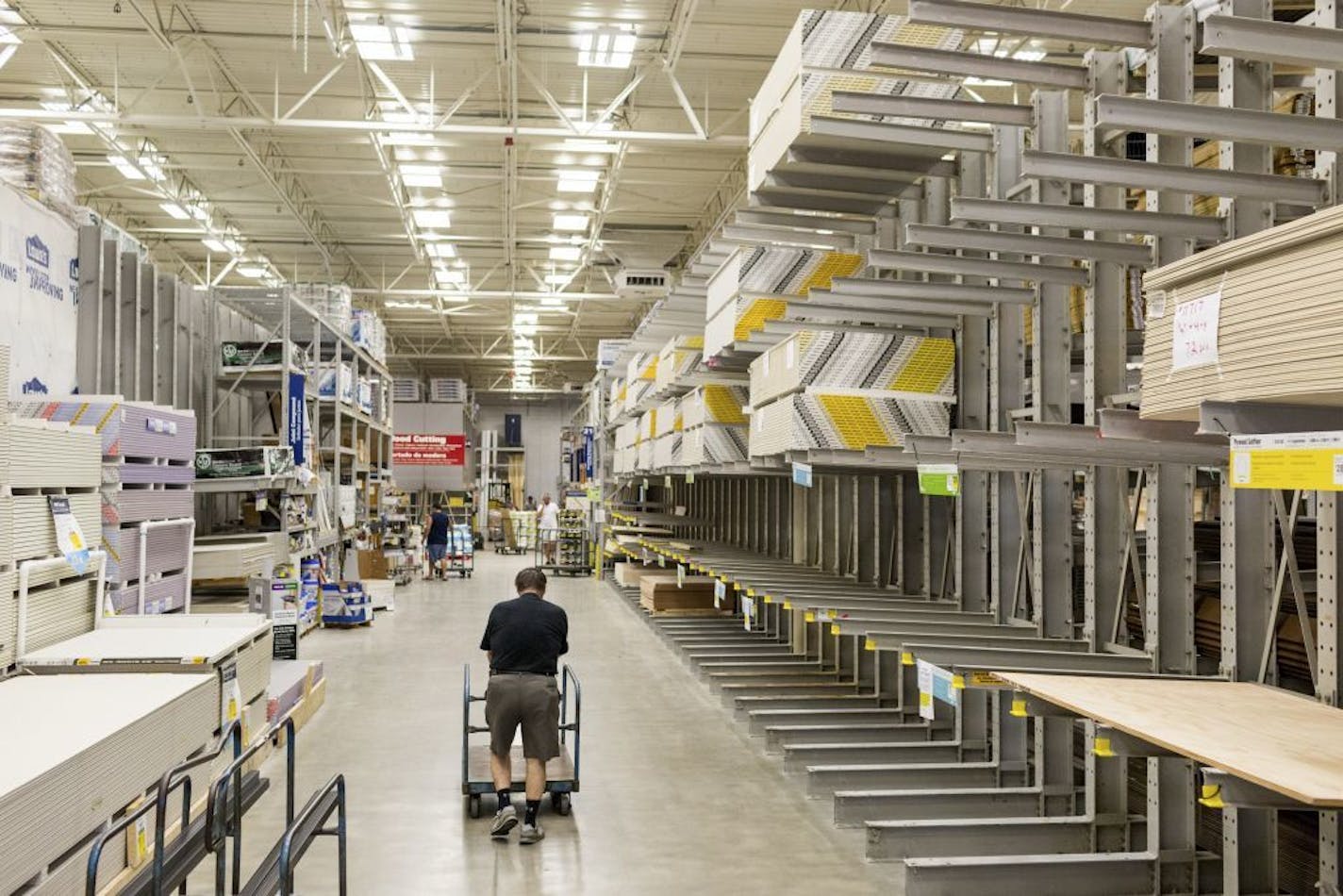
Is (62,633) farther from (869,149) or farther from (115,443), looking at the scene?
(869,149)

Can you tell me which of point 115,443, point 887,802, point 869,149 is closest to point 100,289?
point 115,443

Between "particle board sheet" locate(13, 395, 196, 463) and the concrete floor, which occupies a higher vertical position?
"particle board sheet" locate(13, 395, 196, 463)

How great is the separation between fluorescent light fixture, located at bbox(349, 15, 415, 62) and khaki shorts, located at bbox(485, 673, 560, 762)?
8.71 meters

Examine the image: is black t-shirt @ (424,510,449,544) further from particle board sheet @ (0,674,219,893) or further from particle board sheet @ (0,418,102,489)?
particle board sheet @ (0,674,219,893)

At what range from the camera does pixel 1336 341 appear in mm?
2404

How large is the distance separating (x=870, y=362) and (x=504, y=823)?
3441mm

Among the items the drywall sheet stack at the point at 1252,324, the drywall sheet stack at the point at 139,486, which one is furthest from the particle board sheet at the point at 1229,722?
the drywall sheet stack at the point at 139,486

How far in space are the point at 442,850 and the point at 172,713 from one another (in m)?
2.05

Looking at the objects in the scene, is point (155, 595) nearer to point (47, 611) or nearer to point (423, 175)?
point (47, 611)

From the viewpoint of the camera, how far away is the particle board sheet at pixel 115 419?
7.31m

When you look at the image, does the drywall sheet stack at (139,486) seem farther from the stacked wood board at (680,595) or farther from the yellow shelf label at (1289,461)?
the stacked wood board at (680,595)

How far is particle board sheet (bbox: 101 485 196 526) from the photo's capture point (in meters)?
7.45

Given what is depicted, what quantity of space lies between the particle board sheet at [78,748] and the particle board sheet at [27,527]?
563 mm

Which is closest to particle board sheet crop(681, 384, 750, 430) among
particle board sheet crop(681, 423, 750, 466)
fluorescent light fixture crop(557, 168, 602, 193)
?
particle board sheet crop(681, 423, 750, 466)
